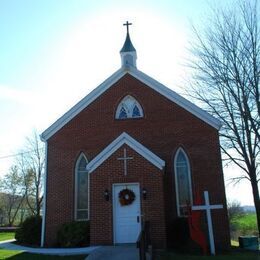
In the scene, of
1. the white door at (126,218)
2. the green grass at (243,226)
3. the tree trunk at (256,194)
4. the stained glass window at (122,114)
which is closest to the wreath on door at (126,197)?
the white door at (126,218)

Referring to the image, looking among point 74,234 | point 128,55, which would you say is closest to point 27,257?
point 74,234

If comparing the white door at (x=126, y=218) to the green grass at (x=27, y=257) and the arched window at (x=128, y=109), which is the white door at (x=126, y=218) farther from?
the arched window at (x=128, y=109)

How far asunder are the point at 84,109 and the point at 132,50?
4.70 meters

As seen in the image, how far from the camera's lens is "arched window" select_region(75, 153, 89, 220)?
17156 millimetres

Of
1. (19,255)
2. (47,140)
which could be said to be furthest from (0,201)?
(19,255)

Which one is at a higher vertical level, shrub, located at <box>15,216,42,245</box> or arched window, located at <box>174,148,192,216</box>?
arched window, located at <box>174,148,192,216</box>

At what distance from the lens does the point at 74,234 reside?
616 inches

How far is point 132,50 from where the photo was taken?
20.7 m

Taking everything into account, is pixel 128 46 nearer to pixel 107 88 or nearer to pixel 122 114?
pixel 107 88

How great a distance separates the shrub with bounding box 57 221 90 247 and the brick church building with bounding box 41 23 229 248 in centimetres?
75

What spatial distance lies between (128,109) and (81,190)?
459 centimetres

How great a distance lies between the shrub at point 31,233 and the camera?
17438 mm

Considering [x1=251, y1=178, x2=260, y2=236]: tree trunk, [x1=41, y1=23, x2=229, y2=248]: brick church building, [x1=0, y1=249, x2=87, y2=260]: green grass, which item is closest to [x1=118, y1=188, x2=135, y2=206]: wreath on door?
[x1=41, y1=23, x2=229, y2=248]: brick church building

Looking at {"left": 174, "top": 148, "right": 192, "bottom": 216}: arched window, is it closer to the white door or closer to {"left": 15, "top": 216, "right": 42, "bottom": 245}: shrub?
the white door
